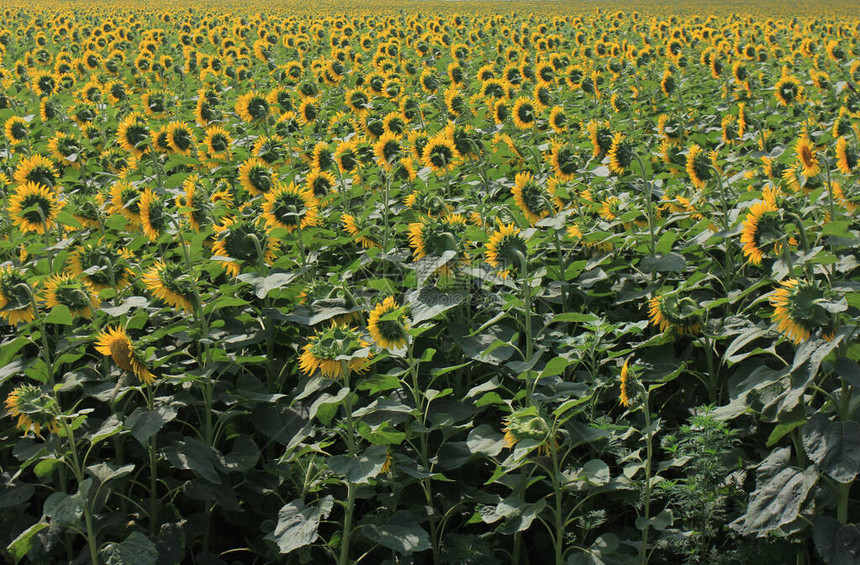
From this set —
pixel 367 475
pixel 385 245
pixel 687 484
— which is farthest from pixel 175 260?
pixel 687 484

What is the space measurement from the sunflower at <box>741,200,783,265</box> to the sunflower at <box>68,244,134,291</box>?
2572 millimetres

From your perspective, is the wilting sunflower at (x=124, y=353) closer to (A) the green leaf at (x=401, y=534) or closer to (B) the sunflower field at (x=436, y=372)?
(B) the sunflower field at (x=436, y=372)

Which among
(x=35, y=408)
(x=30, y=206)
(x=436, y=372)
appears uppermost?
(x=30, y=206)

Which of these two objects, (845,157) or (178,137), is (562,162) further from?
(178,137)

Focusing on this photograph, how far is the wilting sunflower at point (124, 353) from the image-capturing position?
8.98ft

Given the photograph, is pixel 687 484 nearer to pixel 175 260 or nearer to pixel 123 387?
pixel 123 387

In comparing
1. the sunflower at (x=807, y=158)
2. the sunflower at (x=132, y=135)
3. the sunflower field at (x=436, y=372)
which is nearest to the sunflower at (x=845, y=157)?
the sunflower field at (x=436, y=372)

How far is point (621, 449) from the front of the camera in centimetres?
282

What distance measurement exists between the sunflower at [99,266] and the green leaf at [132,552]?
114 centimetres

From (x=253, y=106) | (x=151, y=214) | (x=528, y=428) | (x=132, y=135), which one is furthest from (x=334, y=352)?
(x=253, y=106)

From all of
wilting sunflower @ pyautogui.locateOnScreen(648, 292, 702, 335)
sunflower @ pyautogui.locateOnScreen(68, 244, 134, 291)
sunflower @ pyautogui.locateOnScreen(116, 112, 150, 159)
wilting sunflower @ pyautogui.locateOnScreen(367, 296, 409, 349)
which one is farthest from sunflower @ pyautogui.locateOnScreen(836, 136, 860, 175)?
sunflower @ pyautogui.locateOnScreen(116, 112, 150, 159)

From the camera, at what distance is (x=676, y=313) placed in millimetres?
3041

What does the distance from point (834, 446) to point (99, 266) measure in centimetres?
288

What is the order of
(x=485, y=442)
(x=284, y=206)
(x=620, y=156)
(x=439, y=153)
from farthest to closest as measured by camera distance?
(x=439, y=153)
(x=620, y=156)
(x=284, y=206)
(x=485, y=442)
